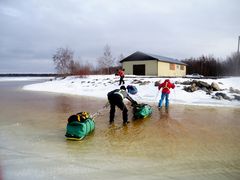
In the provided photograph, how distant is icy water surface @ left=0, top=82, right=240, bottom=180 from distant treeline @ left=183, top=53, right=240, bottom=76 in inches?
1501

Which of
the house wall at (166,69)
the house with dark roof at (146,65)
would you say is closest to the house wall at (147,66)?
the house with dark roof at (146,65)

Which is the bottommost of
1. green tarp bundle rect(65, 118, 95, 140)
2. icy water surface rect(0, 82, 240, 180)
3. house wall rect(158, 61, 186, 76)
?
icy water surface rect(0, 82, 240, 180)

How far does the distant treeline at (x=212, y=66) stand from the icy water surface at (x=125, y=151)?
125 feet

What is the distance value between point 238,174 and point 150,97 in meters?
12.6

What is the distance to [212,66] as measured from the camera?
4800cm

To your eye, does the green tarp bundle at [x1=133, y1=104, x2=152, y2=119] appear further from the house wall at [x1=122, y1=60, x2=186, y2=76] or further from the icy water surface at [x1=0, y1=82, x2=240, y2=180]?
the house wall at [x1=122, y1=60, x2=186, y2=76]

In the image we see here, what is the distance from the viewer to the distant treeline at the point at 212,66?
43438mm

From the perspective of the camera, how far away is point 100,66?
49.3m

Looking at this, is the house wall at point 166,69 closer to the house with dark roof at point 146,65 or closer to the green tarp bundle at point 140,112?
the house with dark roof at point 146,65

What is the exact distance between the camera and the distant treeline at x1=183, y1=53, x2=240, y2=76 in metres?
43.4

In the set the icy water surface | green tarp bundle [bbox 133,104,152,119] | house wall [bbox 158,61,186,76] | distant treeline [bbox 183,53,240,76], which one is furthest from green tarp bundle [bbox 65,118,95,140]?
distant treeline [bbox 183,53,240,76]

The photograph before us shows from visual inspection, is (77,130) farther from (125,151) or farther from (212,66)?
(212,66)

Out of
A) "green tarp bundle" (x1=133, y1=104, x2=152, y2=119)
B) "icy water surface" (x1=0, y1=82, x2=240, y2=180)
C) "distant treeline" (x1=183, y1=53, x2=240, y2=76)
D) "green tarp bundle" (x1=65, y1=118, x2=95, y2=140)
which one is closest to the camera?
"icy water surface" (x1=0, y1=82, x2=240, y2=180)

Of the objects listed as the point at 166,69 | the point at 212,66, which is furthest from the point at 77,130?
the point at 212,66
